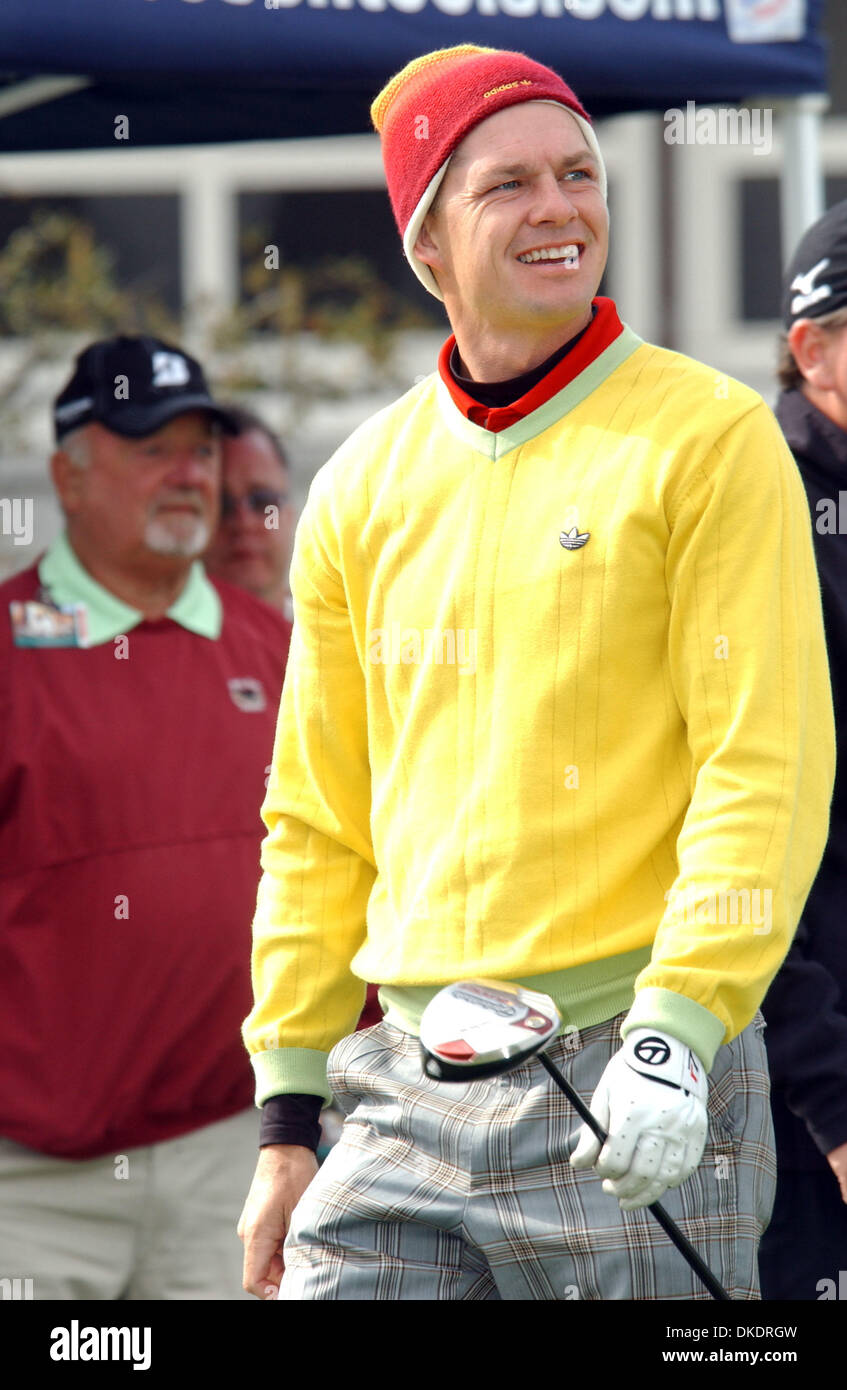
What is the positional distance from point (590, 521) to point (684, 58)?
1.88 m

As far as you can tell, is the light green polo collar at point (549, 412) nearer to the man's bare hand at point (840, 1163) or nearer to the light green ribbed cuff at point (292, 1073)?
the light green ribbed cuff at point (292, 1073)

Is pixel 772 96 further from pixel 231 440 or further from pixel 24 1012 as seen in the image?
pixel 24 1012

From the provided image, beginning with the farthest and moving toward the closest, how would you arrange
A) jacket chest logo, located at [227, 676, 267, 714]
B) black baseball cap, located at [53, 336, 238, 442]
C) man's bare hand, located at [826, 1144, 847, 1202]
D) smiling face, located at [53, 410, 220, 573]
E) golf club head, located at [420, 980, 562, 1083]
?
black baseball cap, located at [53, 336, 238, 442]
smiling face, located at [53, 410, 220, 573]
jacket chest logo, located at [227, 676, 267, 714]
man's bare hand, located at [826, 1144, 847, 1202]
golf club head, located at [420, 980, 562, 1083]

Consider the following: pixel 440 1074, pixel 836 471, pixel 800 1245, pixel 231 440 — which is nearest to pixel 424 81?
pixel 836 471

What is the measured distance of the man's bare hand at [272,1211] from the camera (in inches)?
105

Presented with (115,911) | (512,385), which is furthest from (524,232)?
(115,911)

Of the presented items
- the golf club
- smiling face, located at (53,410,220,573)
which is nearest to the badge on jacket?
smiling face, located at (53,410,220,573)

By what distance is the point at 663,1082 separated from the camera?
2133mm

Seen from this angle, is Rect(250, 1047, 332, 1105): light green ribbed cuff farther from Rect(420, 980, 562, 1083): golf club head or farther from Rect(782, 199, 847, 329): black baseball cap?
Rect(782, 199, 847, 329): black baseball cap

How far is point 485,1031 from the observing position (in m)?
2.05

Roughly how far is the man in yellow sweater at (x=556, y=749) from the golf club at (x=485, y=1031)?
0.12m

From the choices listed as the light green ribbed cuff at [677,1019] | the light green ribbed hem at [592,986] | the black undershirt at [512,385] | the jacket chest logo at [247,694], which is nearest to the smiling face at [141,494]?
the jacket chest logo at [247,694]

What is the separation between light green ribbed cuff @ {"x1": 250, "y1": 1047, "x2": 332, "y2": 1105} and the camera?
270 centimetres

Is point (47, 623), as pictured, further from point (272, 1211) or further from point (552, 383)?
point (552, 383)
